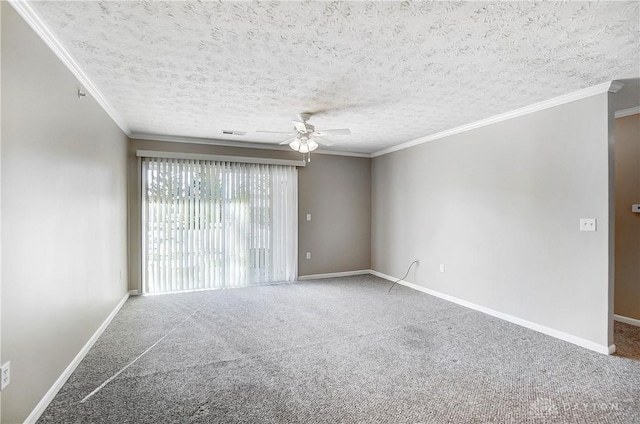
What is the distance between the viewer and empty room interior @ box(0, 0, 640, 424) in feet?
6.21

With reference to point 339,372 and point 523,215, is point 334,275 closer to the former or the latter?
point 523,215

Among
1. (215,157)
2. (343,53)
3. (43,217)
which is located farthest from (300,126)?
(43,217)

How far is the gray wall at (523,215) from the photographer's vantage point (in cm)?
295

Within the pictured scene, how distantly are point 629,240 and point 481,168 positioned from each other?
1788 millimetres

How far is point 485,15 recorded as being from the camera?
183 centimetres

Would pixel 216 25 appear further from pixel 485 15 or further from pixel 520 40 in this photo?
pixel 520 40

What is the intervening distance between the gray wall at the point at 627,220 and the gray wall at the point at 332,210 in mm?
3680

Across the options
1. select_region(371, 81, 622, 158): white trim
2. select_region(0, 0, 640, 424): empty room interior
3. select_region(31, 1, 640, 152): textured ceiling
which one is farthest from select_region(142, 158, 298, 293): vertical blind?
select_region(371, 81, 622, 158): white trim

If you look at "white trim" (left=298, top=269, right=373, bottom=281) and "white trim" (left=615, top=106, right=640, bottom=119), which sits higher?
"white trim" (left=615, top=106, right=640, bottom=119)

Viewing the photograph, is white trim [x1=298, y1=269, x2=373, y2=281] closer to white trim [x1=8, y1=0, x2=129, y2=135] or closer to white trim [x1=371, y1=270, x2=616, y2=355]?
white trim [x1=371, y1=270, x2=616, y2=355]

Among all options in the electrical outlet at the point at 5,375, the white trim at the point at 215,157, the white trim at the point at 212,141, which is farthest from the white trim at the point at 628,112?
the electrical outlet at the point at 5,375

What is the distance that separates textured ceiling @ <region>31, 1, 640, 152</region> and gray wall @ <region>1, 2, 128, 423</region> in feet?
1.07

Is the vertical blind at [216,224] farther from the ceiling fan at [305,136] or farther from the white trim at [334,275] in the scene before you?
Answer: the ceiling fan at [305,136]

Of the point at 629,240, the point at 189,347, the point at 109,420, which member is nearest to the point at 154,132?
the point at 189,347
